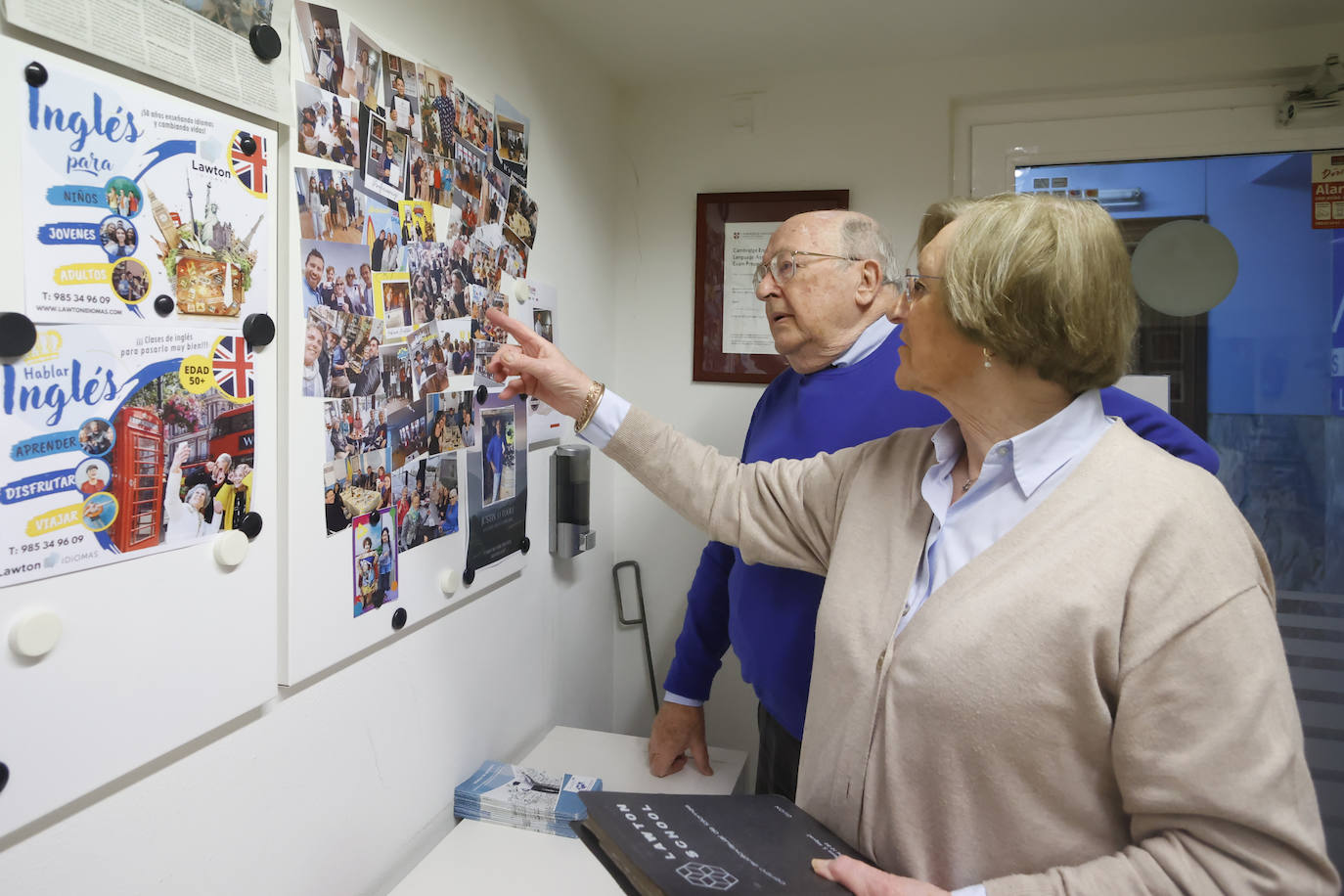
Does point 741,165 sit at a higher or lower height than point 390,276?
higher

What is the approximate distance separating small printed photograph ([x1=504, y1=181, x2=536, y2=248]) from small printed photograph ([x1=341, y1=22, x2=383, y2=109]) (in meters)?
0.43

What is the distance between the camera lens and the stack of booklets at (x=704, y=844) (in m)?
0.76

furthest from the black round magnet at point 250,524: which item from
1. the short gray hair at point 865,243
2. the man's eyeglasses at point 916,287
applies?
the short gray hair at point 865,243

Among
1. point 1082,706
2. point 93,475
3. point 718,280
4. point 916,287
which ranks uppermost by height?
point 718,280

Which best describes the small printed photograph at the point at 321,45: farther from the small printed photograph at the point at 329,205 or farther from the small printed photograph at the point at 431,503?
the small printed photograph at the point at 431,503

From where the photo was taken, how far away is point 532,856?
137cm

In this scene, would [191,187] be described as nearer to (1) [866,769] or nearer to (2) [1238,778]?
(1) [866,769]

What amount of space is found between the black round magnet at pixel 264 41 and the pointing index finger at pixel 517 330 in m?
0.44

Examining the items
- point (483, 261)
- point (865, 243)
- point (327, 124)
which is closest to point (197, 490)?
point (327, 124)

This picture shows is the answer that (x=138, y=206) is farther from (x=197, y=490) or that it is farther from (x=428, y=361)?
(x=428, y=361)

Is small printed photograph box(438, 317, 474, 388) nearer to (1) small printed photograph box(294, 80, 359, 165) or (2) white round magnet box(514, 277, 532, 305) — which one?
(2) white round magnet box(514, 277, 532, 305)

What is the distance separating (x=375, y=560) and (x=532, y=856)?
593mm

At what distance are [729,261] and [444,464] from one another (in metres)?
1.20

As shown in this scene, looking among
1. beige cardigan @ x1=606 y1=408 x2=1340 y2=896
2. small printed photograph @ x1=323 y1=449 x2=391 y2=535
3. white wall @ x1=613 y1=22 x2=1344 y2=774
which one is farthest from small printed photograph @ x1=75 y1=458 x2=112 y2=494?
white wall @ x1=613 y1=22 x2=1344 y2=774
